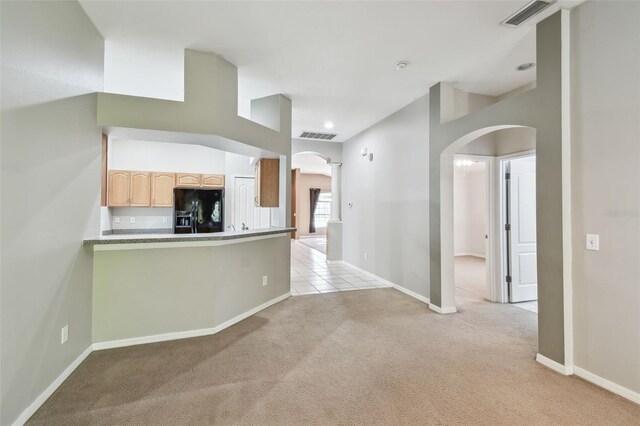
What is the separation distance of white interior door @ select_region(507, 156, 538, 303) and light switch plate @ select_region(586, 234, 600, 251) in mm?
2026

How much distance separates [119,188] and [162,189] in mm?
751

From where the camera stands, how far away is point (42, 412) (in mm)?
1819

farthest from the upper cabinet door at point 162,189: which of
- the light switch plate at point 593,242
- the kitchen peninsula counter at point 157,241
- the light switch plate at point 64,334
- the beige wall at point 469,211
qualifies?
the beige wall at point 469,211

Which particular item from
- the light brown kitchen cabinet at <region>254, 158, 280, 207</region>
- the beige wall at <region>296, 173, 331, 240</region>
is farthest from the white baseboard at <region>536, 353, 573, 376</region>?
the beige wall at <region>296, 173, 331, 240</region>

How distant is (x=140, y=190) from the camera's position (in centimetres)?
571

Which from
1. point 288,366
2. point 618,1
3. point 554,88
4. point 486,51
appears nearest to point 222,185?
point 288,366

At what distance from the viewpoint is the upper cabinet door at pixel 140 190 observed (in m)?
5.67

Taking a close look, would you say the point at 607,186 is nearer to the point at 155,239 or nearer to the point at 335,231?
the point at 155,239

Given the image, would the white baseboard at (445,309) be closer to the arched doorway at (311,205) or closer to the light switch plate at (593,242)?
the light switch plate at (593,242)

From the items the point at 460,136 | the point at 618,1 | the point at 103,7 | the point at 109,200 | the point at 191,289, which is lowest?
the point at 191,289

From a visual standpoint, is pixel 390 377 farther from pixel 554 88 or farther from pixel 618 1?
pixel 618 1

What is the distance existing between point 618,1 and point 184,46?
357 centimetres

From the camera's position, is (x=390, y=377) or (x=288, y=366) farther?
(x=288, y=366)

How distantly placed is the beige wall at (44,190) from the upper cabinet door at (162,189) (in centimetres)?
335
